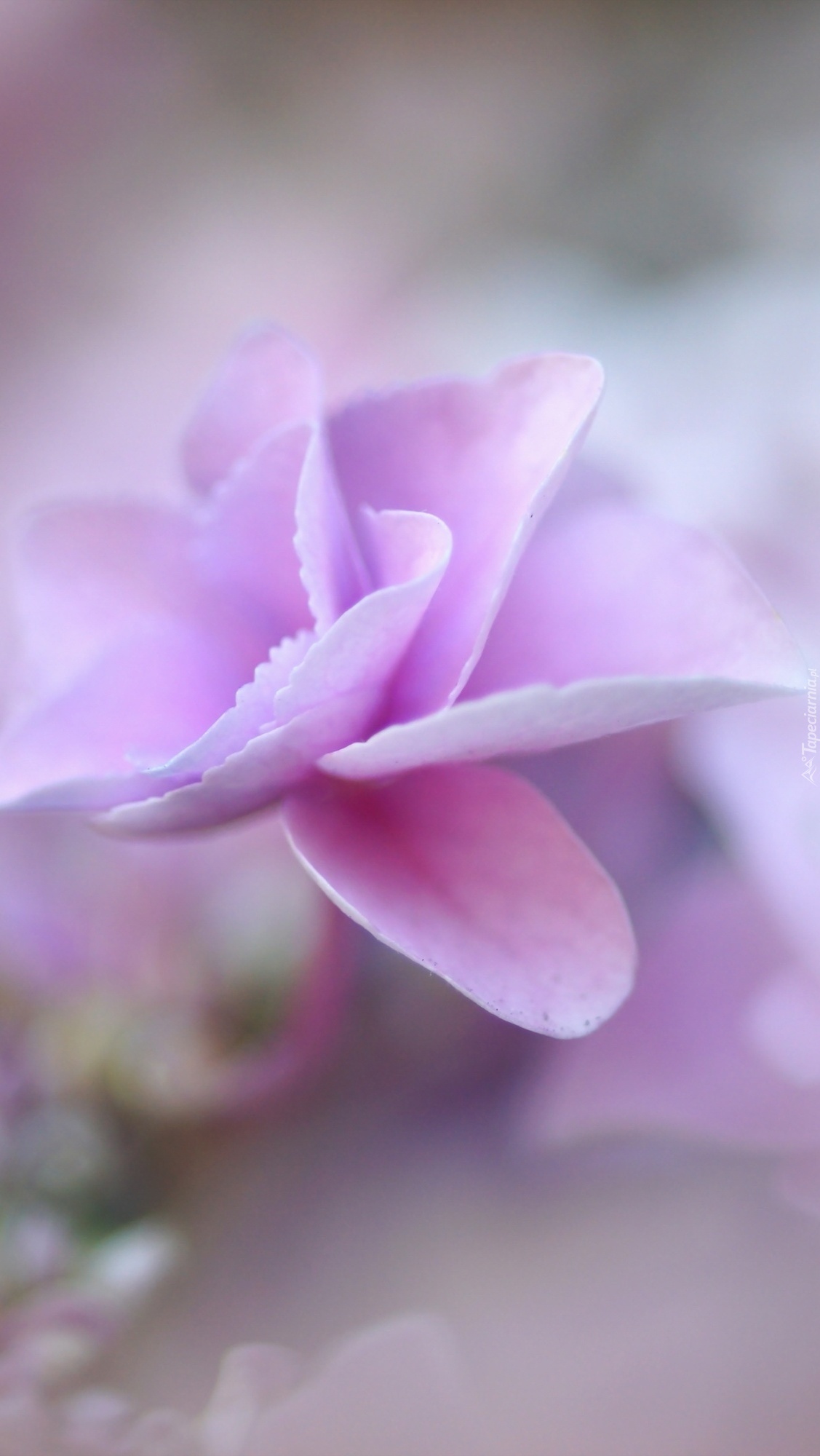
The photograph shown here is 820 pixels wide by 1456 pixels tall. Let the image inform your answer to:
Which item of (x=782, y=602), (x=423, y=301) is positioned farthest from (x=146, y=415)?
(x=782, y=602)

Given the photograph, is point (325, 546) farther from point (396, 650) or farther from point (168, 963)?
point (168, 963)

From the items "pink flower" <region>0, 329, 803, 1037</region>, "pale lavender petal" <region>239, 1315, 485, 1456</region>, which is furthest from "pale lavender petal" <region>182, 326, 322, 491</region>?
"pale lavender petal" <region>239, 1315, 485, 1456</region>

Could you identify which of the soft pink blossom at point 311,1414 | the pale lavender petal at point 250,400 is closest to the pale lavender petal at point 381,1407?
the soft pink blossom at point 311,1414

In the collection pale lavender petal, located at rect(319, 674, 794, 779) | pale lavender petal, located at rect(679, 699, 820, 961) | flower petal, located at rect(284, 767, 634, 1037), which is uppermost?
pale lavender petal, located at rect(319, 674, 794, 779)

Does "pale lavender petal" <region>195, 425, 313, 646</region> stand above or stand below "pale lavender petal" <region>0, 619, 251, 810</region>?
above

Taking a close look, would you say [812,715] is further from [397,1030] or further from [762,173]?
[762,173]

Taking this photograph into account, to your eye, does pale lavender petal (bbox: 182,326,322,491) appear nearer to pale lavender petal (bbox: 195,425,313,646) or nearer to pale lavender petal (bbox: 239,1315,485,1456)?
pale lavender petal (bbox: 195,425,313,646)

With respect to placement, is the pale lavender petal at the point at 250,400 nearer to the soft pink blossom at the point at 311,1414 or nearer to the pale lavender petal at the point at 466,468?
the pale lavender petal at the point at 466,468

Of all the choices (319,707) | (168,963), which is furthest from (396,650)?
(168,963)
